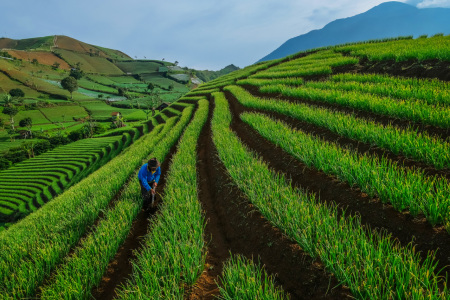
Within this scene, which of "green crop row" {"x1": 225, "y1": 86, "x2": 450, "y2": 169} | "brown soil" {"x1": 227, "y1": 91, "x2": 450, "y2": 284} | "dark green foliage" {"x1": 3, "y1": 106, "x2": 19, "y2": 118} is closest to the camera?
"brown soil" {"x1": 227, "y1": 91, "x2": 450, "y2": 284}

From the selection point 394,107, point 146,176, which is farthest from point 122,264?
point 394,107

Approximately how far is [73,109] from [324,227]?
111 metres

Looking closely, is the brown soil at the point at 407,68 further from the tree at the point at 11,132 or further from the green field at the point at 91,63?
the green field at the point at 91,63

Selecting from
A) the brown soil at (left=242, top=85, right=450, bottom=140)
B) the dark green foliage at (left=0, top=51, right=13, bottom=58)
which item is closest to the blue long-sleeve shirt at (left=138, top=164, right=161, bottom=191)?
the brown soil at (left=242, top=85, right=450, bottom=140)

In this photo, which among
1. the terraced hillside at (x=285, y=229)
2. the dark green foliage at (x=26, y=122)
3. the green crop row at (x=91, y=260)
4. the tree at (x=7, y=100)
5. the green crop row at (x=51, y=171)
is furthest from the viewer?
the tree at (x=7, y=100)

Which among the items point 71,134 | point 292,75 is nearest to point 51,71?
point 71,134

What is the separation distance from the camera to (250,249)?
157 inches

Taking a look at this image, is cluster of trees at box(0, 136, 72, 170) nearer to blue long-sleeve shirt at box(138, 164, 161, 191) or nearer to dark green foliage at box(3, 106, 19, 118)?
dark green foliage at box(3, 106, 19, 118)

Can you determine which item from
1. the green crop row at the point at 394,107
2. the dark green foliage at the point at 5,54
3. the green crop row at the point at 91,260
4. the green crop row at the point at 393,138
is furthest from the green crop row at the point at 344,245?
the dark green foliage at the point at 5,54

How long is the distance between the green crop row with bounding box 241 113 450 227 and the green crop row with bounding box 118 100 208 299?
3.05 m

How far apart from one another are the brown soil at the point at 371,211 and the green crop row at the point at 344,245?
150 mm

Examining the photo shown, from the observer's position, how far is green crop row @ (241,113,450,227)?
112 inches

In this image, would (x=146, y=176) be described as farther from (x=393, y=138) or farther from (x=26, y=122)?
(x=26, y=122)

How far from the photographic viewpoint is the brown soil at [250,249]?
2.84 m
